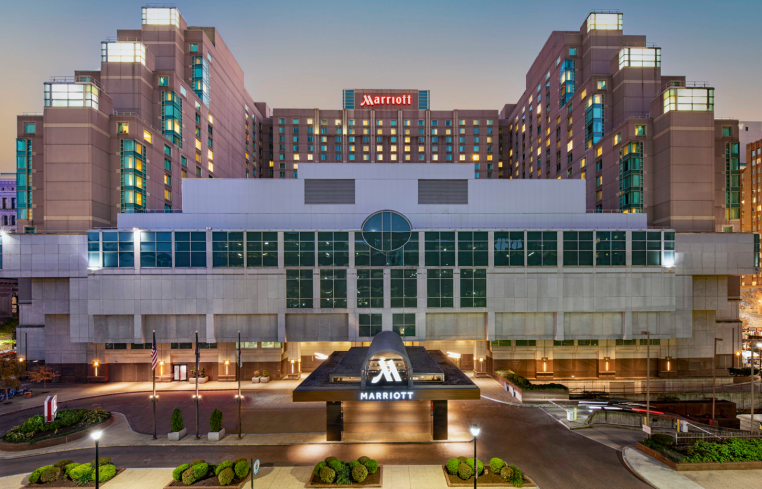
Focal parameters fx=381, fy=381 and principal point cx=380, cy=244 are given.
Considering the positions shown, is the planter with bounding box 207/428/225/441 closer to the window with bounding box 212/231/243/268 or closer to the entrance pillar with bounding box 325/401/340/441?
the entrance pillar with bounding box 325/401/340/441

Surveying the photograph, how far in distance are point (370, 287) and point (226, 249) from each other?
1715cm

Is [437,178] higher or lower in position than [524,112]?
lower

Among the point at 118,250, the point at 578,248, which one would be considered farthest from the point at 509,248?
the point at 118,250

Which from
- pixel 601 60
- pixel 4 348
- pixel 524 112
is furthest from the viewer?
pixel 524 112

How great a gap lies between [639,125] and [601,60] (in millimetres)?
27187

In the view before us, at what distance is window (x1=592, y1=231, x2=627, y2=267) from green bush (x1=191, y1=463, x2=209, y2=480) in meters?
43.2

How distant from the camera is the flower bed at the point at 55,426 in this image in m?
28.8

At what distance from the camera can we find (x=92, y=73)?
212ft

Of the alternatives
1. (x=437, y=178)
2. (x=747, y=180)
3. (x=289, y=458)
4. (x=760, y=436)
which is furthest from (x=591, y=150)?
(x=747, y=180)

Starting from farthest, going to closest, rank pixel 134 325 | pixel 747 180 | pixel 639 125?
1. pixel 747 180
2. pixel 639 125
3. pixel 134 325

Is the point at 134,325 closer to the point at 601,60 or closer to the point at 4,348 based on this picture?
the point at 4,348

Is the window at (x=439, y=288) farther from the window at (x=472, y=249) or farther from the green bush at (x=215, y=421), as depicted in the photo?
the green bush at (x=215, y=421)

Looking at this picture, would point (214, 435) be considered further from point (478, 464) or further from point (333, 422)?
point (478, 464)

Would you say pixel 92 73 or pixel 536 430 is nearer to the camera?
pixel 536 430
